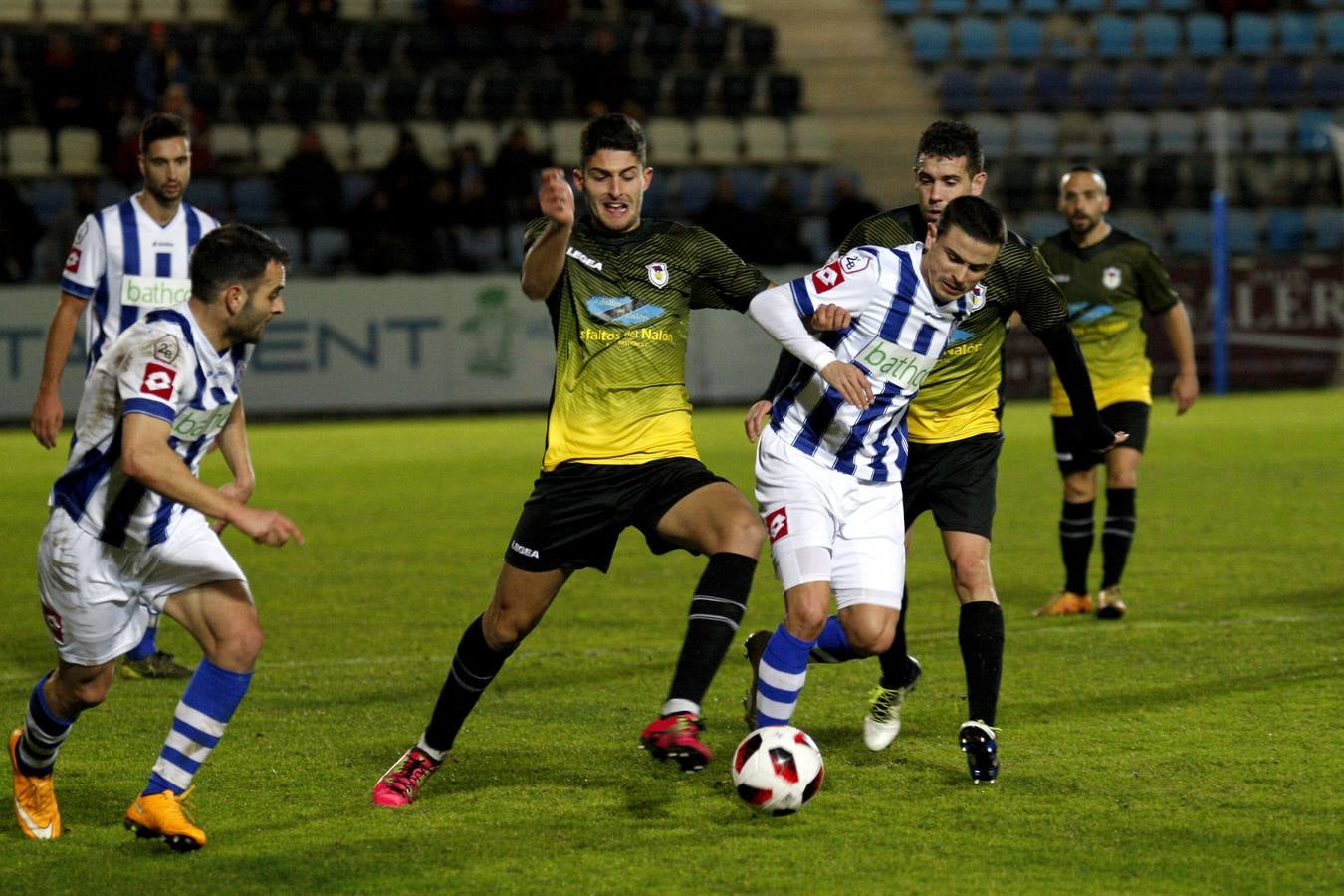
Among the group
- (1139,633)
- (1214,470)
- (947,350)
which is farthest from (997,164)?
(947,350)

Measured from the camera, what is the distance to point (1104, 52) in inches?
1009

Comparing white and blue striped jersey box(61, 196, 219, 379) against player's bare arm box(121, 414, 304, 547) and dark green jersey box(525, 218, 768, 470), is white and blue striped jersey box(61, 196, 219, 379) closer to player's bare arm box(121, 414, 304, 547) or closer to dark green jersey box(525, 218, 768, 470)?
dark green jersey box(525, 218, 768, 470)

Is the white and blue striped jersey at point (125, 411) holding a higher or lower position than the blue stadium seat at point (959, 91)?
lower

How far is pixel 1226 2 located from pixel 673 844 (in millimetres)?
24061

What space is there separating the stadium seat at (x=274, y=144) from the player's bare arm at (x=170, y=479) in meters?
17.4

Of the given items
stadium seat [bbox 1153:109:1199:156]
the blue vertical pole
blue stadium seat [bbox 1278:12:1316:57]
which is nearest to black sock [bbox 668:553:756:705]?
the blue vertical pole

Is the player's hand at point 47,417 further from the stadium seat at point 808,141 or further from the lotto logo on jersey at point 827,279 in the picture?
the stadium seat at point 808,141

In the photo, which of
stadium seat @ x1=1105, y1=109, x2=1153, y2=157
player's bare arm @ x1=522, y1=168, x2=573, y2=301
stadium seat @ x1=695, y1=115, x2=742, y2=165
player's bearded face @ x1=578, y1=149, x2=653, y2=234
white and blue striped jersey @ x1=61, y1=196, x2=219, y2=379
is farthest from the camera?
stadium seat @ x1=1105, y1=109, x2=1153, y2=157

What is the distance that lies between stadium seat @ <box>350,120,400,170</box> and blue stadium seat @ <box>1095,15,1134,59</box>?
33.8ft

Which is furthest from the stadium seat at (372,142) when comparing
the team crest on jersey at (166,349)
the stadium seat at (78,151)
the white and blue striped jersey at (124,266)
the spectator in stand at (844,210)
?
the team crest on jersey at (166,349)

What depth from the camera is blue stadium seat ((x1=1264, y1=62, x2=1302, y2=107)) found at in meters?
24.9

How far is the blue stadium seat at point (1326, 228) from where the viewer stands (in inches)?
904

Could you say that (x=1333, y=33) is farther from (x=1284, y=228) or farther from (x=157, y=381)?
(x=157, y=381)

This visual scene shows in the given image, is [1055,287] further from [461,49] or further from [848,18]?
[848,18]
